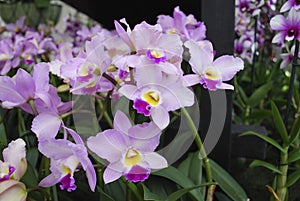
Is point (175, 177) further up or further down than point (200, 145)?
further down

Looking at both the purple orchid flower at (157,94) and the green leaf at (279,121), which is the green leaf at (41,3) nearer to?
the green leaf at (279,121)

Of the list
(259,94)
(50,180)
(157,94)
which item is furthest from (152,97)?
(259,94)

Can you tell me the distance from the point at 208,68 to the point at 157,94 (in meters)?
0.12

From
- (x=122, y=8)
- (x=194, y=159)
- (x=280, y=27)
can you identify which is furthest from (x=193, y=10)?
(x=194, y=159)

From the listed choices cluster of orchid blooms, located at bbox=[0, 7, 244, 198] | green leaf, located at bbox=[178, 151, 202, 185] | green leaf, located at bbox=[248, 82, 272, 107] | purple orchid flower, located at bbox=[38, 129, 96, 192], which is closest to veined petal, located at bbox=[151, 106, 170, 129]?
cluster of orchid blooms, located at bbox=[0, 7, 244, 198]

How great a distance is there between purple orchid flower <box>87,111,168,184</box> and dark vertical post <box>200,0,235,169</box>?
1.80 ft

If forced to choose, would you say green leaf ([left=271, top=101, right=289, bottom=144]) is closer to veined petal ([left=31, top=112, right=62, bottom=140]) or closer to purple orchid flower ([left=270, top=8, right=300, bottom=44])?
purple orchid flower ([left=270, top=8, right=300, bottom=44])

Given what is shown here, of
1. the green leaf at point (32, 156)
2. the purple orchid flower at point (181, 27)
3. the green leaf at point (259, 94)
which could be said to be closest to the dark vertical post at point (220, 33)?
the purple orchid flower at point (181, 27)

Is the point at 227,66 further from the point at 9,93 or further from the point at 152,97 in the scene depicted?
the point at 9,93

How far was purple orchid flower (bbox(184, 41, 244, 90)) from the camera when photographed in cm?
63

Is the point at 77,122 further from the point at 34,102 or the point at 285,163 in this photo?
the point at 285,163

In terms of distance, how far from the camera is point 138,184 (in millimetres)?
771

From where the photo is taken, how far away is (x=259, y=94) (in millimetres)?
1385

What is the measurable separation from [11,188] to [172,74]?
11.5 inches
